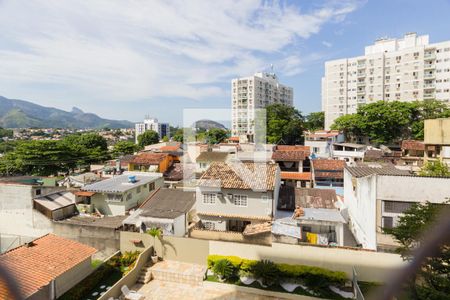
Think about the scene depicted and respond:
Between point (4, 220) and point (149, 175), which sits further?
point (149, 175)

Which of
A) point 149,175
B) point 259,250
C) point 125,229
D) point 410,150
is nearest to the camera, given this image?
point 259,250

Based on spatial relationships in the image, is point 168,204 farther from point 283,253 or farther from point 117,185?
point 283,253

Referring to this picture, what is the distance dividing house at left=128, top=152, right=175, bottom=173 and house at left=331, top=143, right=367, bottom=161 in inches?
822

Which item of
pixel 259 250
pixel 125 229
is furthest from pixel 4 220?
pixel 259 250

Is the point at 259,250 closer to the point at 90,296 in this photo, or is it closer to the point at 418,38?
the point at 90,296

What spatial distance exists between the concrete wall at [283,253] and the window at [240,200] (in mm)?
3054

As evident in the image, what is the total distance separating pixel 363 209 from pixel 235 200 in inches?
250

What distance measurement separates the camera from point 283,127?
147 feet

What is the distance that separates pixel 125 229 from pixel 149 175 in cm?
850

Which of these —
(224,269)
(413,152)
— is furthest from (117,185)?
(413,152)

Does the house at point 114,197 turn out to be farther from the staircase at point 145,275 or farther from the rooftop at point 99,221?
the staircase at point 145,275

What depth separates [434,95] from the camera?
4594cm

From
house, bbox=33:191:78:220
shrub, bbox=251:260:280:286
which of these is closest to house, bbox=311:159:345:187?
shrub, bbox=251:260:280:286

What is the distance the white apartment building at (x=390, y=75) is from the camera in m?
45.2
